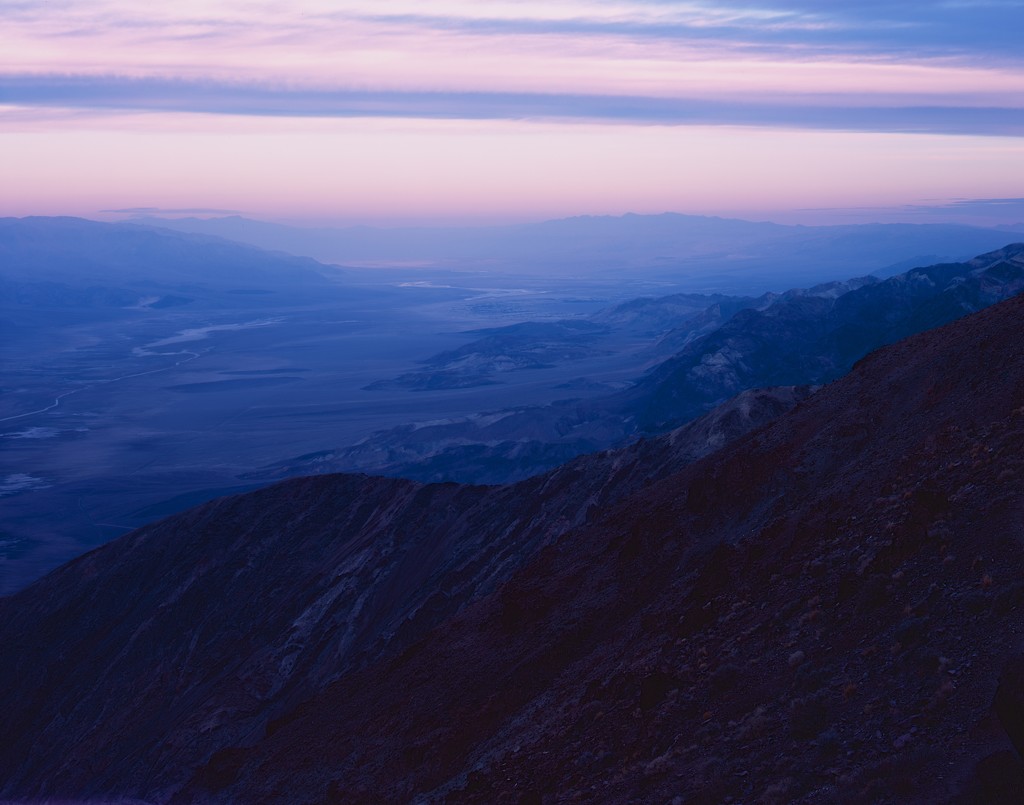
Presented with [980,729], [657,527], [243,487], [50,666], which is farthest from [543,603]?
[243,487]

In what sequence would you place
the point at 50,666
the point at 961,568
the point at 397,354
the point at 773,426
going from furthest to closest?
the point at 397,354 < the point at 50,666 < the point at 773,426 < the point at 961,568

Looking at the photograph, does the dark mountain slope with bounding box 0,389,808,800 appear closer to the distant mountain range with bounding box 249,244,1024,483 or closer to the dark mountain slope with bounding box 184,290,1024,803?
the dark mountain slope with bounding box 184,290,1024,803

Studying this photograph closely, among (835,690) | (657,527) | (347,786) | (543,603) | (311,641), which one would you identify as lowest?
(311,641)

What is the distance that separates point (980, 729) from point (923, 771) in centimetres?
57

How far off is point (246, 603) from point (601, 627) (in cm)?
1754

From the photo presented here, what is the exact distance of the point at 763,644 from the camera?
422 inches

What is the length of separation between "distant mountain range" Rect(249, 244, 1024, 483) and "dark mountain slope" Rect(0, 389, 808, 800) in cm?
4017

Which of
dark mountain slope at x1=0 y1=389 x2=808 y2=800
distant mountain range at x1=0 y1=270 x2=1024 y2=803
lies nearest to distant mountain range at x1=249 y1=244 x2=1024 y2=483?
dark mountain slope at x1=0 y1=389 x2=808 y2=800

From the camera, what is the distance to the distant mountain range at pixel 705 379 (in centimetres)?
7675

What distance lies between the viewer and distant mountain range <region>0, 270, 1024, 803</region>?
8.75 m

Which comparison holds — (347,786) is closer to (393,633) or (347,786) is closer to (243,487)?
(393,633)

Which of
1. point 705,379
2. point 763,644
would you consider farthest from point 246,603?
point 705,379

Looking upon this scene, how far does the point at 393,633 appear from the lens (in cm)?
2475

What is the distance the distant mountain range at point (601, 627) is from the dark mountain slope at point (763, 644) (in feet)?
0.14
